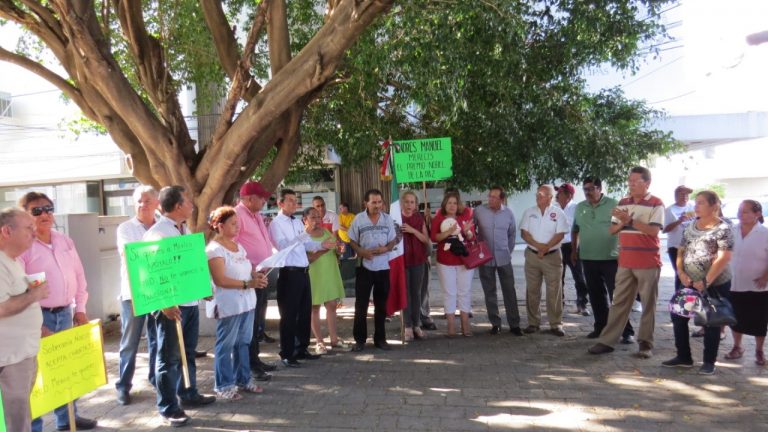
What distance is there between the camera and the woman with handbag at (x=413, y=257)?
8.16 metres

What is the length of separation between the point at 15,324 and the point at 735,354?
6782 mm

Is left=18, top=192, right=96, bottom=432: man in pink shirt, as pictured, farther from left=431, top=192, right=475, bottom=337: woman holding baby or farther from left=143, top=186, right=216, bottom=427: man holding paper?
left=431, top=192, right=475, bottom=337: woman holding baby

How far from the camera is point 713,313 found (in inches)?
225

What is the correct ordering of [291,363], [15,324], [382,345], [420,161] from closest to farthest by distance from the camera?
[15,324], [291,363], [382,345], [420,161]

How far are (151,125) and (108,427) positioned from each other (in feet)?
12.8

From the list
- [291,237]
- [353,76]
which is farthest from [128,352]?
[353,76]

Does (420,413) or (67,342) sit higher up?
(67,342)

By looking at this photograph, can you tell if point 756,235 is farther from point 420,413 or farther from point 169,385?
point 169,385

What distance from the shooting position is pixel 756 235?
6.39m

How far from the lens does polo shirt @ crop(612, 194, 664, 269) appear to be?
6.63 m

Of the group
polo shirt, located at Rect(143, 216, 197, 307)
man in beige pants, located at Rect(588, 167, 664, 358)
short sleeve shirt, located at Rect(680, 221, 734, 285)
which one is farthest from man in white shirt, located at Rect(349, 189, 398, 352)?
short sleeve shirt, located at Rect(680, 221, 734, 285)

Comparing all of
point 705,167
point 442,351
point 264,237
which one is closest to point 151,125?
point 264,237

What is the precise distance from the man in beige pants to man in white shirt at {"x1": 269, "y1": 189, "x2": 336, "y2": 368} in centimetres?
333

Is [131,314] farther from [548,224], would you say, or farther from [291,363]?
[548,224]
